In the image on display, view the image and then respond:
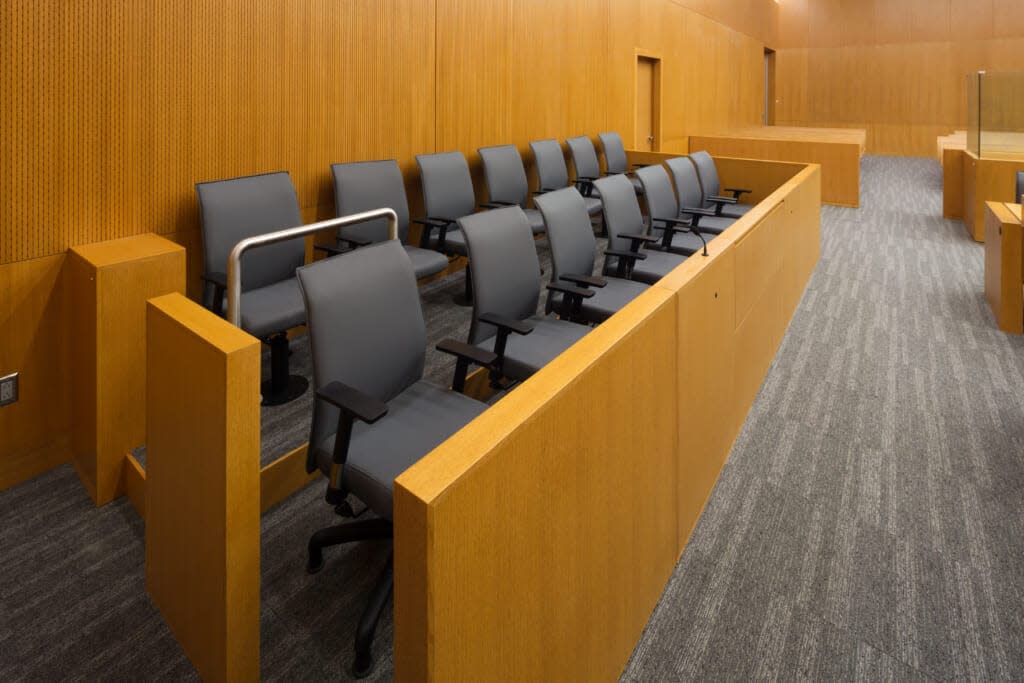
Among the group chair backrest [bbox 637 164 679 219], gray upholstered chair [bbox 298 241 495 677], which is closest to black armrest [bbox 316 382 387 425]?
gray upholstered chair [bbox 298 241 495 677]

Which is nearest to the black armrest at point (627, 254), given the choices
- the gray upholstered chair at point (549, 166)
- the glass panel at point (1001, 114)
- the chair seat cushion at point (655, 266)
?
the chair seat cushion at point (655, 266)

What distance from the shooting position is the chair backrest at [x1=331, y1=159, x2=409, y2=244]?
2.93 metres

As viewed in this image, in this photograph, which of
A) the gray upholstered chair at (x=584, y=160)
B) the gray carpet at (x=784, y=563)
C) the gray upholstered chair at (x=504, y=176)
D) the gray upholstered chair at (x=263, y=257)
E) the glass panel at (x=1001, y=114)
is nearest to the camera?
the gray carpet at (x=784, y=563)

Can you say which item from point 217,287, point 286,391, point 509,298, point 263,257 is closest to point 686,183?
point 509,298

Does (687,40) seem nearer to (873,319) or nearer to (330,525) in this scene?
(873,319)

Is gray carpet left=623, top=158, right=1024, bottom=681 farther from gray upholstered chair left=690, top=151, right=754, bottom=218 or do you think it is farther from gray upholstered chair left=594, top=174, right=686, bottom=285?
gray upholstered chair left=690, top=151, right=754, bottom=218

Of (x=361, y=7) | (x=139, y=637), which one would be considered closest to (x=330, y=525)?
(x=139, y=637)

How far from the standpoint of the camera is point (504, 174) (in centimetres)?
391

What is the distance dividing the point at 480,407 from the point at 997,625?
4.30ft

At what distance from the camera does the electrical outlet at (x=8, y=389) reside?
1.97 metres

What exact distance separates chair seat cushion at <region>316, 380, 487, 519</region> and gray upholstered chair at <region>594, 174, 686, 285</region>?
4.45 ft

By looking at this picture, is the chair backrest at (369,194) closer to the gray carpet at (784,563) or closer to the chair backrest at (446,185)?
the chair backrest at (446,185)

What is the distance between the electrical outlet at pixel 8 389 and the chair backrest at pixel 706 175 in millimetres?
3649

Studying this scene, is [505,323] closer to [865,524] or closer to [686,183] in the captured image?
[865,524]
